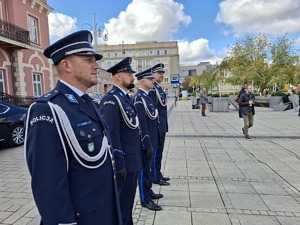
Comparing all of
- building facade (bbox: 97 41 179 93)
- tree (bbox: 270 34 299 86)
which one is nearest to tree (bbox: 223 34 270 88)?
tree (bbox: 270 34 299 86)

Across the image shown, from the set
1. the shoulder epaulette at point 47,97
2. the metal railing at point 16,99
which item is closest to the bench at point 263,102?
the metal railing at point 16,99

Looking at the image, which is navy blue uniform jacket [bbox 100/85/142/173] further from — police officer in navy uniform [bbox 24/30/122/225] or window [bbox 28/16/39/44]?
window [bbox 28/16/39/44]

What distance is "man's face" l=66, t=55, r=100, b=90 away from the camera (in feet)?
5.65

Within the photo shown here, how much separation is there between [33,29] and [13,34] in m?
3.30

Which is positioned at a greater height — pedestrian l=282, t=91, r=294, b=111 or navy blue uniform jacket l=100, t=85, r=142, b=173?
navy blue uniform jacket l=100, t=85, r=142, b=173

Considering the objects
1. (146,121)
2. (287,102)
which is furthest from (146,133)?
(287,102)

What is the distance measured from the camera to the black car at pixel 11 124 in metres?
7.32

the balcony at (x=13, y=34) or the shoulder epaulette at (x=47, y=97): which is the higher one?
the balcony at (x=13, y=34)

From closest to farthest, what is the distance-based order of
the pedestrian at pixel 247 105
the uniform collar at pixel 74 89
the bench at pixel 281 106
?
the uniform collar at pixel 74 89 < the pedestrian at pixel 247 105 < the bench at pixel 281 106

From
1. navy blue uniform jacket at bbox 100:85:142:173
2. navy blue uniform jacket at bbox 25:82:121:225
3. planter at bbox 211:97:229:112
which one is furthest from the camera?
planter at bbox 211:97:229:112

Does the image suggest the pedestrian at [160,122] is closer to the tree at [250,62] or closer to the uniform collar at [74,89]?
the uniform collar at [74,89]

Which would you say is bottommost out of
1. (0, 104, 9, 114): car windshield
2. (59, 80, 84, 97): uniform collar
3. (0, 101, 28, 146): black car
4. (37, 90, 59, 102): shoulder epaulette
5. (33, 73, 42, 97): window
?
A: (0, 101, 28, 146): black car

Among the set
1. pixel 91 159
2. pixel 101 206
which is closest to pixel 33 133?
pixel 91 159

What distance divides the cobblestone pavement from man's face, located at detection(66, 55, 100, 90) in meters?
2.27
